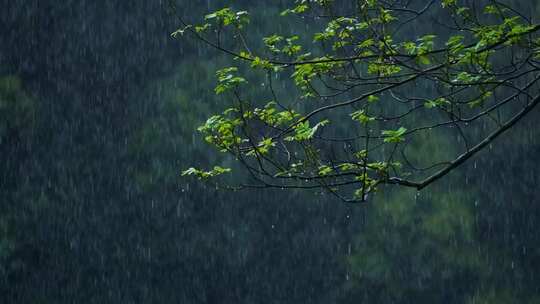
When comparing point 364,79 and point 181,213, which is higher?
point 364,79

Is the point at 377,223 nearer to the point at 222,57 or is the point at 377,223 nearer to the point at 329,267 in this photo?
the point at 329,267

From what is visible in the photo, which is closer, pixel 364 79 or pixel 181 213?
pixel 364 79

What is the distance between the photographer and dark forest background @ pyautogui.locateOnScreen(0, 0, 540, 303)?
11.2 metres

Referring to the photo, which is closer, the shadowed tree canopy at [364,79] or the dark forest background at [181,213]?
the shadowed tree canopy at [364,79]

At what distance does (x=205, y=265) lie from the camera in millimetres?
11461

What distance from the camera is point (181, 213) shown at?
11.7 meters

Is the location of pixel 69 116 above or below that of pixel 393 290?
above

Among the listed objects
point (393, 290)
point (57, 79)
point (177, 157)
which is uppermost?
point (57, 79)

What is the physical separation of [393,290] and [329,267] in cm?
100

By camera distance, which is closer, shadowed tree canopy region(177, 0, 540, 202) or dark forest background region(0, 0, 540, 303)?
shadowed tree canopy region(177, 0, 540, 202)

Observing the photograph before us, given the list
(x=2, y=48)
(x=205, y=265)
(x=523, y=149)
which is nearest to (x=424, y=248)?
(x=523, y=149)

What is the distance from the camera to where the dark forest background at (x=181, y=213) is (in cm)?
1117

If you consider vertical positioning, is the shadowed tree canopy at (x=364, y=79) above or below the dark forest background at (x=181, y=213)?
above

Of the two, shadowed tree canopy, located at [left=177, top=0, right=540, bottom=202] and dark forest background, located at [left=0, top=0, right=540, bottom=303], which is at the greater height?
shadowed tree canopy, located at [left=177, top=0, right=540, bottom=202]
